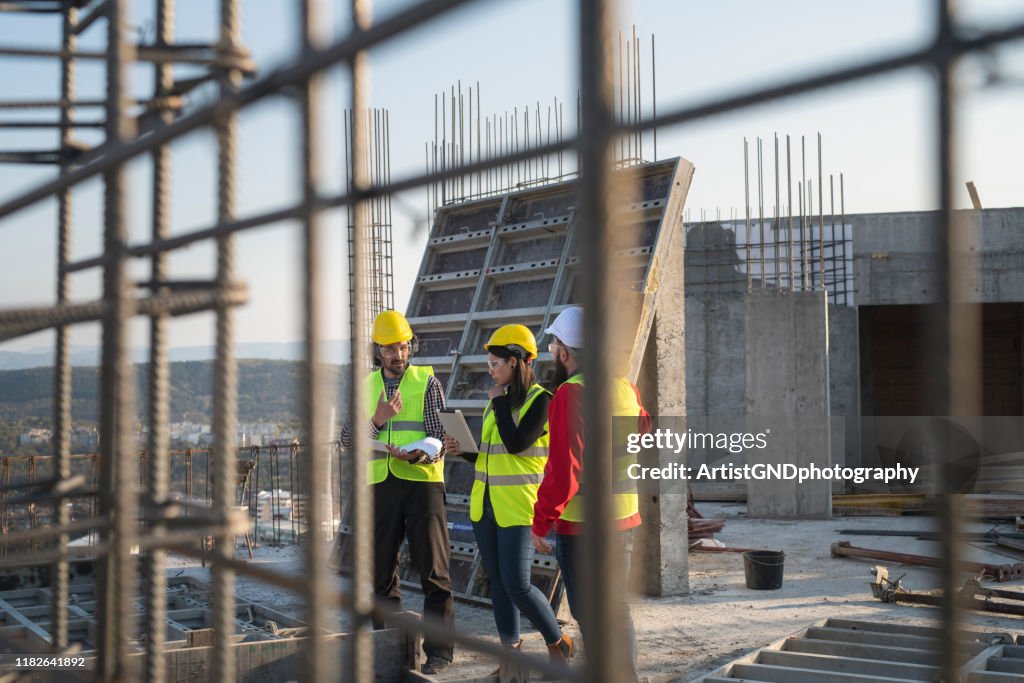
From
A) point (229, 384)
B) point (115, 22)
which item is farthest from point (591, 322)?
point (115, 22)

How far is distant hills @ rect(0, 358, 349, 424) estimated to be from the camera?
39.2ft

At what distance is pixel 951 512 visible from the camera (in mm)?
1353

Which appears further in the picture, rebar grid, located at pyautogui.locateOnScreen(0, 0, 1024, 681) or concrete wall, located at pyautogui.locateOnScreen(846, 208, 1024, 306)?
concrete wall, located at pyautogui.locateOnScreen(846, 208, 1024, 306)

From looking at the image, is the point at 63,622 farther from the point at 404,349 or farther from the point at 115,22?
the point at 404,349

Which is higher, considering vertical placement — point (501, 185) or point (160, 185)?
point (501, 185)

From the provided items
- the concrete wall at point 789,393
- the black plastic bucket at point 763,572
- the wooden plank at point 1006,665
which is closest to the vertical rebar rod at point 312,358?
the wooden plank at point 1006,665

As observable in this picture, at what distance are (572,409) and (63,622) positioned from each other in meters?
2.31

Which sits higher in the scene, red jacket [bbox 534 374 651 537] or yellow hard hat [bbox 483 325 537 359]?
yellow hard hat [bbox 483 325 537 359]

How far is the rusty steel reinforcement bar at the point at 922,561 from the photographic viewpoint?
883 centimetres

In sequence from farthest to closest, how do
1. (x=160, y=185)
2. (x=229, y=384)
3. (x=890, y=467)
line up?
(x=890, y=467) → (x=160, y=185) → (x=229, y=384)

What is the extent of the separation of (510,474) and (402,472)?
2.95 ft

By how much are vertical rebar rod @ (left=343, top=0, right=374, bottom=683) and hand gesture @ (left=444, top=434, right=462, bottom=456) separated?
4060 mm

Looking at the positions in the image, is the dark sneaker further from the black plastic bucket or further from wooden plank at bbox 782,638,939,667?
the black plastic bucket

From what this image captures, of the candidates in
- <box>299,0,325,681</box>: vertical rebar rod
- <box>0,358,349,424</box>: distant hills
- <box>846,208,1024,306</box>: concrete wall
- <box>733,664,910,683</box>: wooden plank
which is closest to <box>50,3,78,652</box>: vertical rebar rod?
<box>0,358,349,424</box>: distant hills
